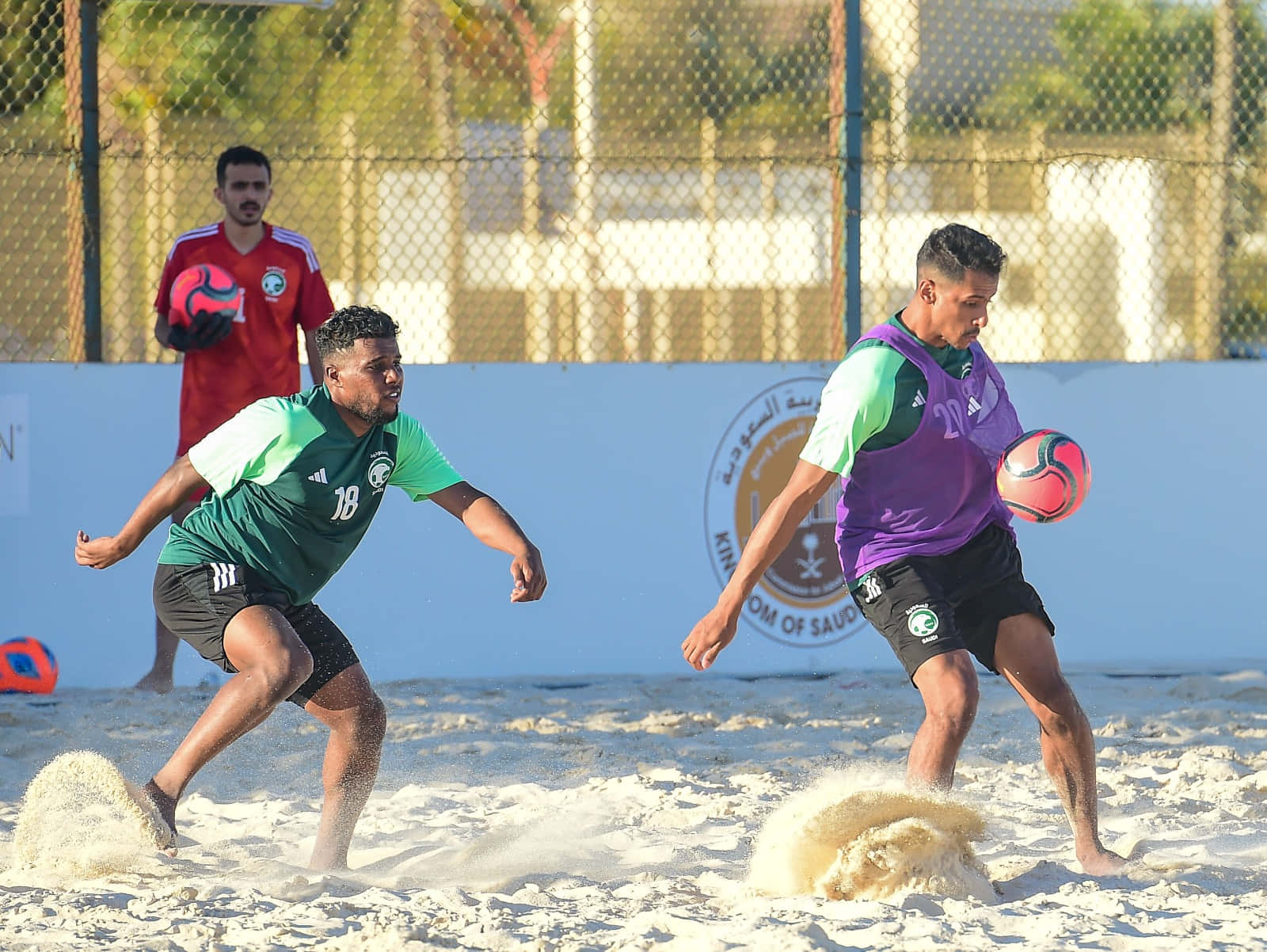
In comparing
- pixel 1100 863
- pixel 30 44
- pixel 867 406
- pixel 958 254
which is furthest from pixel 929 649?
pixel 30 44

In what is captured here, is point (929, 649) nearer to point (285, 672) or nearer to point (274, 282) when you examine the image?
point (285, 672)

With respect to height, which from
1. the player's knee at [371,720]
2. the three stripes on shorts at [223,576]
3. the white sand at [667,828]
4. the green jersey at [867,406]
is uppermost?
the green jersey at [867,406]

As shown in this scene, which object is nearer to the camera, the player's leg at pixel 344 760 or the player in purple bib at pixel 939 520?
the player in purple bib at pixel 939 520

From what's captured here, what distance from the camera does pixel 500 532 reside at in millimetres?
4250

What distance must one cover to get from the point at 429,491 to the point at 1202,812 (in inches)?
105

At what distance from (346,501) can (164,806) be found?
0.91 m

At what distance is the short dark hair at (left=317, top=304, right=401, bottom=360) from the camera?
160 inches

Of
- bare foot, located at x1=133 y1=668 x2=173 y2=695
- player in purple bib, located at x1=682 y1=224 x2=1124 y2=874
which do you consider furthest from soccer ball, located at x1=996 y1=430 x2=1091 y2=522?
bare foot, located at x1=133 y1=668 x2=173 y2=695

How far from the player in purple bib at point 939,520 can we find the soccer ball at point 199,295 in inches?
126

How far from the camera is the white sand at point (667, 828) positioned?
11.2ft

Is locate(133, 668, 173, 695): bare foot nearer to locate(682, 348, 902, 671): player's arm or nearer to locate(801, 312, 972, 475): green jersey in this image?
locate(682, 348, 902, 671): player's arm

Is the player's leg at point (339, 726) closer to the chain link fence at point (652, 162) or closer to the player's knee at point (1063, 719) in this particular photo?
the player's knee at point (1063, 719)

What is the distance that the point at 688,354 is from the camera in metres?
11.9

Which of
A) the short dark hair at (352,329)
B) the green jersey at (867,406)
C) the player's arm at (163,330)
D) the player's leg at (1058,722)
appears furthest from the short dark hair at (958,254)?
the player's arm at (163,330)
